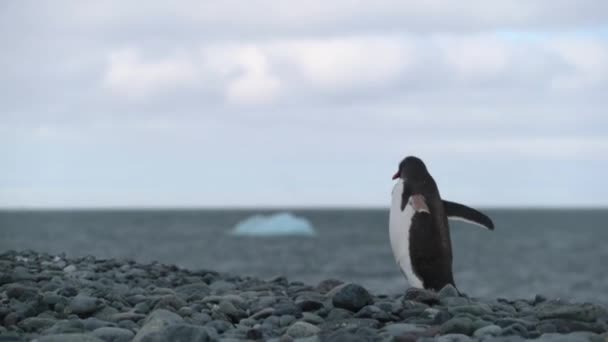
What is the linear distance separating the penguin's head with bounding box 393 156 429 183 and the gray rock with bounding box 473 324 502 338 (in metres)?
3.39

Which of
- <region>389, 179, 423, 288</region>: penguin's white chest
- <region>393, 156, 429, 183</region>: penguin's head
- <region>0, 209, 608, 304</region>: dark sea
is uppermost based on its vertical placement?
<region>393, 156, 429, 183</region>: penguin's head

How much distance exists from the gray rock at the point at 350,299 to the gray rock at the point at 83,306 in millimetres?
1525

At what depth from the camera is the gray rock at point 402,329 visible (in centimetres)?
488

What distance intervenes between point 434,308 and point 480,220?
9.96ft

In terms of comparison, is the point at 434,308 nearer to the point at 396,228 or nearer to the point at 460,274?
the point at 396,228

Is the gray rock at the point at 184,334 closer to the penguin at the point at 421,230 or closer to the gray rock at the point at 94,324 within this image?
the gray rock at the point at 94,324

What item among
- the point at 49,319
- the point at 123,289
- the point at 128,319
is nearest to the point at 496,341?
the point at 128,319

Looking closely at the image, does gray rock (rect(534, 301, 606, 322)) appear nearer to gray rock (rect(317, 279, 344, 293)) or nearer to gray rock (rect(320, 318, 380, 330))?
gray rock (rect(320, 318, 380, 330))

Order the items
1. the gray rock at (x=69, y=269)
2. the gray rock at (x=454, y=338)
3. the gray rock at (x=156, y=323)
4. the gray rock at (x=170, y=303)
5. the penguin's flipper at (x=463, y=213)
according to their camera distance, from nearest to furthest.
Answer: the gray rock at (x=156, y=323), the gray rock at (x=454, y=338), the gray rock at (x=170, y=303), the gray rock at (x=69, y=269), the penguin's flipper at (x=463, y=213)

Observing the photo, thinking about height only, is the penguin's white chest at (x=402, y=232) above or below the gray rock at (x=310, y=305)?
above

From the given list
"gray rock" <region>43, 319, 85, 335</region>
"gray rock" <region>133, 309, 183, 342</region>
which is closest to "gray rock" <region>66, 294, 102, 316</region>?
"gray rock" <region>43, 319, 85, 335</region>

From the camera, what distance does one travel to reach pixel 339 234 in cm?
8194

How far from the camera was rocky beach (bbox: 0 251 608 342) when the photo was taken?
478 cm

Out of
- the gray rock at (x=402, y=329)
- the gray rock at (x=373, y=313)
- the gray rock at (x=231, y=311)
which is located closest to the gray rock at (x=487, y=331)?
the gray rock at (x=402, y=329)
